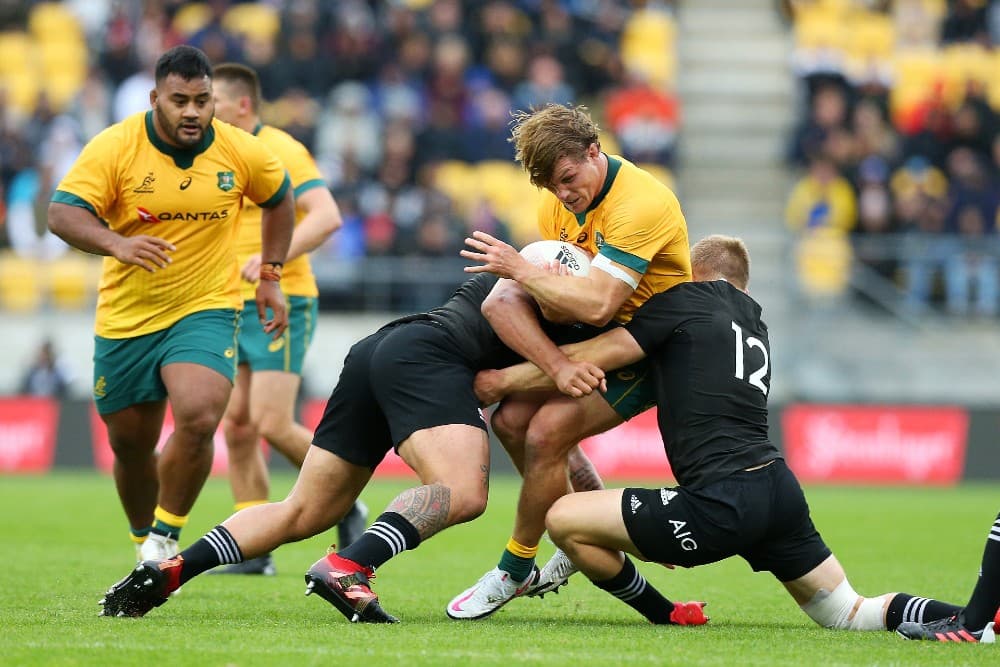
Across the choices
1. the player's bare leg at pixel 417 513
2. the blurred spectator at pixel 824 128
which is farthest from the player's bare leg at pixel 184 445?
the blurred spectator at pixel 824 128

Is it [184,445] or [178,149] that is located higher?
[178,149]

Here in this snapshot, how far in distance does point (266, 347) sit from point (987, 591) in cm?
493

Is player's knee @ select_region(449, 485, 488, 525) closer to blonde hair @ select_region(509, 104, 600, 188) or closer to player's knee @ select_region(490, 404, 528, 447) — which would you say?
player's knee @ select_region(490, 404, 528, 447)

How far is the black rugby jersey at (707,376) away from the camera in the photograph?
22.9 feet

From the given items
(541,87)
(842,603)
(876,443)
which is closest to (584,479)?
(842,603)

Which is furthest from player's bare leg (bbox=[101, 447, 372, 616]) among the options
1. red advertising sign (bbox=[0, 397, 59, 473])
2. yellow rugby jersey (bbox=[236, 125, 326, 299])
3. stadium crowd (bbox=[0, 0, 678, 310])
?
red advertising sign (bbox=[0, 397, 59, 473])

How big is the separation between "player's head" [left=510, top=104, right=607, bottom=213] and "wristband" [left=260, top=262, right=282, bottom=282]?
2.01 metres

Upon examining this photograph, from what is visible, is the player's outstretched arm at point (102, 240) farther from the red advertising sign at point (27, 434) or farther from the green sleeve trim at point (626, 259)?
the red advertising sign at point (27, 434)

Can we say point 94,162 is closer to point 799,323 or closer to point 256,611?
point 256,611

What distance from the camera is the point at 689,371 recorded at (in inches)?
279

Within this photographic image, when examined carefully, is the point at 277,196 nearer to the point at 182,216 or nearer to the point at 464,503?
the point at 182,216

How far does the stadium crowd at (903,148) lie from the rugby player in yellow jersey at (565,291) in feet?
40.5

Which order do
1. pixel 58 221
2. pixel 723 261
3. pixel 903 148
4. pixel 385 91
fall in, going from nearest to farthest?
pixel 723 261
pixel 58 221
pixel 903 148
pixel 385 91

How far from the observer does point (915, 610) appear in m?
6.84
